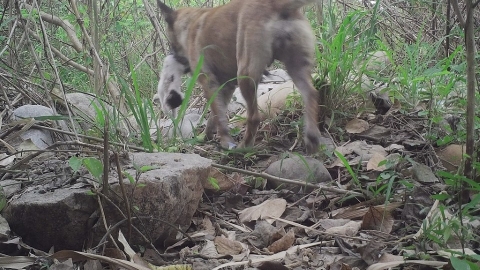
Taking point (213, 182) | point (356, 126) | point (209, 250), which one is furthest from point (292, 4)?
point (209, 250)

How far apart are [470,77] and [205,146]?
6.17 ft

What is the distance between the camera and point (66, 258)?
5.79 feet

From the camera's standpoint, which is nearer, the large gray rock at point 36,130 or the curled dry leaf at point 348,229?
the curled dry leaf at point 348,229

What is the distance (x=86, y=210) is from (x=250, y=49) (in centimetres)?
166

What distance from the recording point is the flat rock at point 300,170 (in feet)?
9.18

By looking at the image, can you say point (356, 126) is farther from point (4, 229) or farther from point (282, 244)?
point (4, 229)

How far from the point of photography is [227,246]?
2.12 m

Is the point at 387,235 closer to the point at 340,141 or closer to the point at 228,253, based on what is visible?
the point at 228,253

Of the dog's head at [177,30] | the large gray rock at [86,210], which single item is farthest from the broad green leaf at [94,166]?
the dog's head at [177,30]

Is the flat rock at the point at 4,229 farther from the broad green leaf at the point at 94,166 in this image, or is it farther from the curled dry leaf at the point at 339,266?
the curled dry leaf at the point at 339,266

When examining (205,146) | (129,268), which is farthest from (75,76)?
(129,268)

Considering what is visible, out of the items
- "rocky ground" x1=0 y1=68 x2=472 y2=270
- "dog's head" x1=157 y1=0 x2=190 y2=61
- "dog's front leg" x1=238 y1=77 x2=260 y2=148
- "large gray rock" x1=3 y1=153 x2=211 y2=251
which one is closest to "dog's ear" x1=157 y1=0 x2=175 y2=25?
"dog's head" x1=157 y1=0 x2=190 y2=61

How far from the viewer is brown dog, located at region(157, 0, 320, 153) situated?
10.3 ft

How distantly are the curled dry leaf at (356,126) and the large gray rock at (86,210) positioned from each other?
5.33 ft
